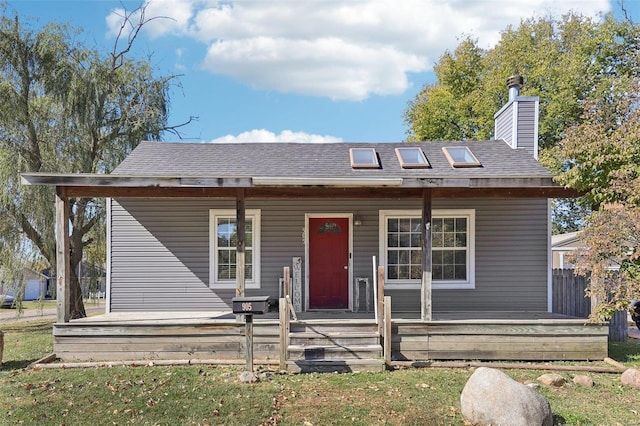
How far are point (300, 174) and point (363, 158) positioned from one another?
4.92 ft

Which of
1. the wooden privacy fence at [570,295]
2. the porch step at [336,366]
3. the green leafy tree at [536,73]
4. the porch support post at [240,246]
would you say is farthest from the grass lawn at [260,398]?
the green leafy tree at [536,73]

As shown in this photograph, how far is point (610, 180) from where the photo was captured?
6.27m

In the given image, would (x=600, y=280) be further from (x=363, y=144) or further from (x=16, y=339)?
(x=16, y=339)

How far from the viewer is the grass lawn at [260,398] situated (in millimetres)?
4398

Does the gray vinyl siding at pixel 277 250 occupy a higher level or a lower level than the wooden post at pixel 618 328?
higher

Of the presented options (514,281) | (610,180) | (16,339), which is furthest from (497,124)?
(16,339)

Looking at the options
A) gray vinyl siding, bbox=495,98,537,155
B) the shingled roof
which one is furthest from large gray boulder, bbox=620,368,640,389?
gray vinyl siding, bbox=495,98,537,155

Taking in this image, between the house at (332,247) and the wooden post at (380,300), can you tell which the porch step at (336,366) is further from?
the house at (332,247)

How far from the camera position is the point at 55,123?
10.6 m

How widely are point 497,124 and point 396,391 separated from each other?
8206 mm

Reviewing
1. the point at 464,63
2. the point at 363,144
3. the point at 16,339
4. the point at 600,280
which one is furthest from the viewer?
the point at 464,63

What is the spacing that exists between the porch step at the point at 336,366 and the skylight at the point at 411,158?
394cm

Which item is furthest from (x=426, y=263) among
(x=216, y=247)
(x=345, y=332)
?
(x=216, y=247)

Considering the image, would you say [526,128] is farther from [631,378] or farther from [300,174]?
[631,378]
